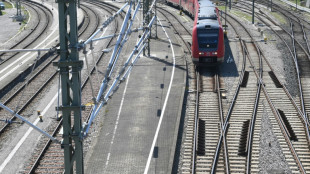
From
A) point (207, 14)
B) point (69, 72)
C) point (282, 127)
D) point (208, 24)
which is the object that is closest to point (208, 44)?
point (208, 24)

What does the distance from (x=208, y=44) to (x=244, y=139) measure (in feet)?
35.0

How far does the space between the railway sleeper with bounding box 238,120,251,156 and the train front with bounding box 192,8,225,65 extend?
8.24 metres

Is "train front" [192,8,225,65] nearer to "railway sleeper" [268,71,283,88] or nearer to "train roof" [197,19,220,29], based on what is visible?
"train roof" [197,19,220,29]

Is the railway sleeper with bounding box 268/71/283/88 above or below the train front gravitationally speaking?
below

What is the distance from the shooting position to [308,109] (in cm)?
2464

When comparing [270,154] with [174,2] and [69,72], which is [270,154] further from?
Result: [174,2]

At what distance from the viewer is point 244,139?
69.1 feet

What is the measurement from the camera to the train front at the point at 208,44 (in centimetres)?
3039

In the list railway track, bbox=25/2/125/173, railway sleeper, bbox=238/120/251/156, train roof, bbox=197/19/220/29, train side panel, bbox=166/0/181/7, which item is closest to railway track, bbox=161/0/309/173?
railway sleeper, bbox=238/120/251/156

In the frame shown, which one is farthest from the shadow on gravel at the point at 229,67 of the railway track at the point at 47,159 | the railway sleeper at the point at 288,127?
the railway track at the point at 47,159

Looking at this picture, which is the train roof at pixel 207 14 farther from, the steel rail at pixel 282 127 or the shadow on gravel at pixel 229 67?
the steel rail at pixel 282 127

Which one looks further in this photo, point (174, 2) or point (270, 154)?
point (174, 2)

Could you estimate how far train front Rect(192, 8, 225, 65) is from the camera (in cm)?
3039

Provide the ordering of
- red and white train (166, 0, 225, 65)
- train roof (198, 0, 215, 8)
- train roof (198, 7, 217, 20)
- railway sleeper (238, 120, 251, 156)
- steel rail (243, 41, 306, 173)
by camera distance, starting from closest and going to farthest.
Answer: steel rail (243, 41, 306, 173), railway sleeper (238, 120, 251, 156), red and white train (166, 0, 225, 65), train roof (198, 7, 217, 20), train roof (198, 0, 215, 8)
